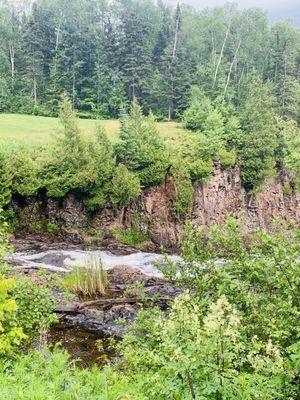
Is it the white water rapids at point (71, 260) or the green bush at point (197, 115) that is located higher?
the green bush at point (197, 115)

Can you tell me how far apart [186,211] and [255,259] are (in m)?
26.1

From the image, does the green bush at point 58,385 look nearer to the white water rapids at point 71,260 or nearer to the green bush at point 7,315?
the green bush at point 7,315

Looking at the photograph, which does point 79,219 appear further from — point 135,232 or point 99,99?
point 99,99

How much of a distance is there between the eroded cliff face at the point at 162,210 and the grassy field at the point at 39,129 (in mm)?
5686

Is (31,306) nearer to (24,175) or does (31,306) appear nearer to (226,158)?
(24,175)

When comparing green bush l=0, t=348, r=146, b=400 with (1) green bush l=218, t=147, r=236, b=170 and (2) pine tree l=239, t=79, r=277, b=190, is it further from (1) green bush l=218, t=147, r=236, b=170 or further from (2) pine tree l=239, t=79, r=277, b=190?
(2) pine tree l=239, t=79, r=277, b=190

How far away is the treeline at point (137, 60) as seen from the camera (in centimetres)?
5741

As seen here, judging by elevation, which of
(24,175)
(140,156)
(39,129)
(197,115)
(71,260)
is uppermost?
(197,115)

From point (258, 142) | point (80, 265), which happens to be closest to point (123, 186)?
point (80, 265)

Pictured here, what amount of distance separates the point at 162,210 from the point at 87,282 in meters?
15.6

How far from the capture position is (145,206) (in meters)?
33.4

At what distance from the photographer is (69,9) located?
7706 cm

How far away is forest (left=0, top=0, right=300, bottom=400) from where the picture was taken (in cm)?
616

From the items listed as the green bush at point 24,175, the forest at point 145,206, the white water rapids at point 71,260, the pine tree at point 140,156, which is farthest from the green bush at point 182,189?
the green bush at point 24,175
